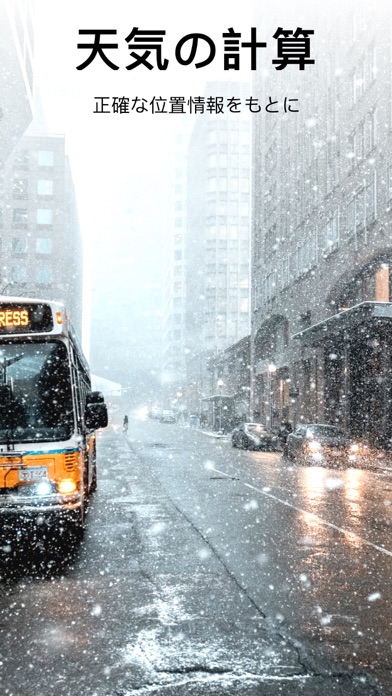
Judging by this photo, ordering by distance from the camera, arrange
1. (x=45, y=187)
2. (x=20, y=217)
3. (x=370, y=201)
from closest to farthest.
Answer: (x=370, y=201) < (x=20, y=217) < (x=45, y=187)

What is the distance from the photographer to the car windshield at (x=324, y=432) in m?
25.4

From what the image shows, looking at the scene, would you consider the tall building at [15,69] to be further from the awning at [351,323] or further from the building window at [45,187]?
the awning at [351,323]

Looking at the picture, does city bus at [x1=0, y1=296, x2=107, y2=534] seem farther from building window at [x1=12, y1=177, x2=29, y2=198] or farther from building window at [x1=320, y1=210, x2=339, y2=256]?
building window at [x1=12, y1=177, x2=29, y2=198]

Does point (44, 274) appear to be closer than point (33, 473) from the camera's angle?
No

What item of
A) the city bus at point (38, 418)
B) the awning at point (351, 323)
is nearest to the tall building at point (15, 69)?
the awning at point (351, 323)

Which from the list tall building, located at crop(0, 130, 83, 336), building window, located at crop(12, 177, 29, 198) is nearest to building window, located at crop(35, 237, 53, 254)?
tall building, located at crop(0, 130, 83, 336)

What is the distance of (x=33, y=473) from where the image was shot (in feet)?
25.7

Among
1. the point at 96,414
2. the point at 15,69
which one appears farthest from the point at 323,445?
the point at 15,69

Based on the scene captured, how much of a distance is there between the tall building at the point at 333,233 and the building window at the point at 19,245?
160 feet

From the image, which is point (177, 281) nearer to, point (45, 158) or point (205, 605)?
point (45, 158)

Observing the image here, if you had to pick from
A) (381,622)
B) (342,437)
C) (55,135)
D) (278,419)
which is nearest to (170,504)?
(381,622)

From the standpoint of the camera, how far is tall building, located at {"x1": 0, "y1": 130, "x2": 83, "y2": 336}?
97875mm

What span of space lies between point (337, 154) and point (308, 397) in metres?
15.3

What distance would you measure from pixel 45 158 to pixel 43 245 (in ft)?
42.6
